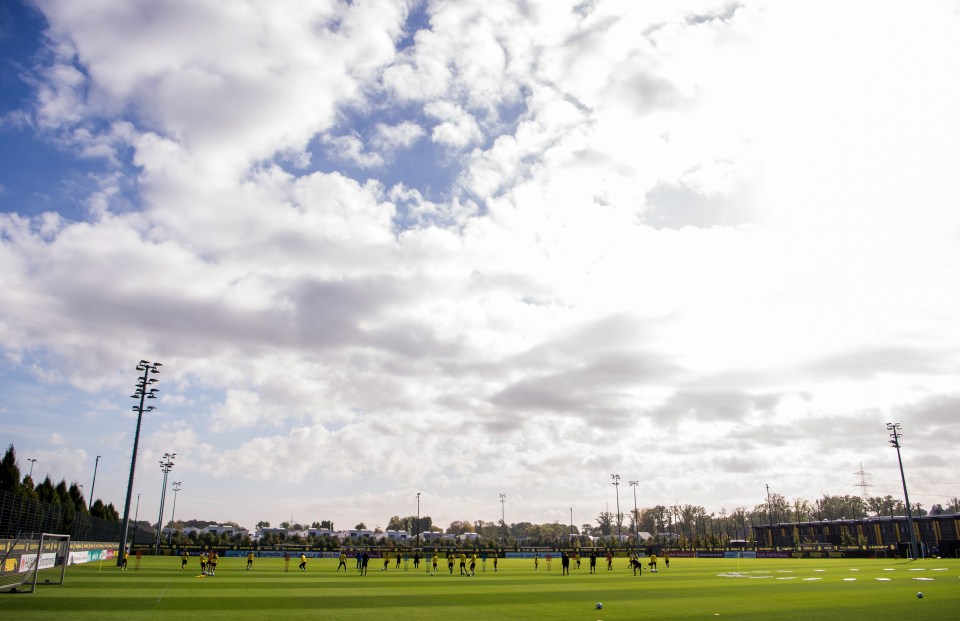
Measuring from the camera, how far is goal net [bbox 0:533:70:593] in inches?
1292

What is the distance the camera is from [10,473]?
222ft

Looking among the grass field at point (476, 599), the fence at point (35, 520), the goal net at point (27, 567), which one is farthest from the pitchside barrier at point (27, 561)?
the fence at point (35, 520)

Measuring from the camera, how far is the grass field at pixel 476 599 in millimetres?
25078

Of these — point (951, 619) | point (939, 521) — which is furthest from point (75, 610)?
point (939, 521)

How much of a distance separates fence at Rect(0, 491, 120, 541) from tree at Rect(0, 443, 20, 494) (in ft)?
20.5

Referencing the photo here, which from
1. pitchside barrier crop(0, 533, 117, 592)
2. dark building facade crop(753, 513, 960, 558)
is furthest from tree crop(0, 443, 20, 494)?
dark building facade crop(753, 513, 960, 558)

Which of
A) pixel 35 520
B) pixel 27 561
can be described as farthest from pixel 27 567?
pixel 35 520

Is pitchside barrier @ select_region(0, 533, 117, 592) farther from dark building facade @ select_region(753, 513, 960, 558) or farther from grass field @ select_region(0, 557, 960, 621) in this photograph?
dark building facade @ select_region(753, 513, 960, 558)

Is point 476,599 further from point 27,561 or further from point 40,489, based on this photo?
point 40,489

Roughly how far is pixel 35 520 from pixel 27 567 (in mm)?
19475

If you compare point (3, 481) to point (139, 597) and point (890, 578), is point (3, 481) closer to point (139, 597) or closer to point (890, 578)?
point (139, 597)

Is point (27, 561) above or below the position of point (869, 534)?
above

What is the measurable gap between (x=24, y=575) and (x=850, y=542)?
148960 millimetres

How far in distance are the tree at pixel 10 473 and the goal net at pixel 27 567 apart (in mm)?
29243
